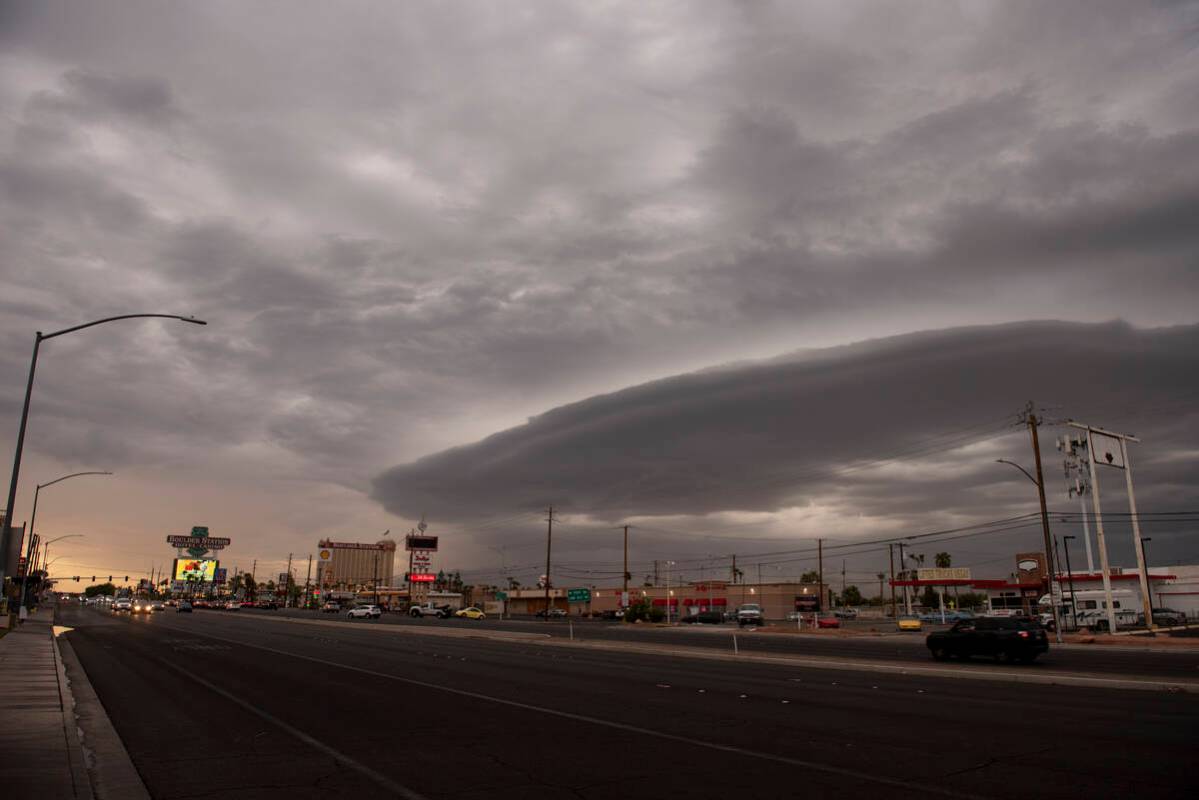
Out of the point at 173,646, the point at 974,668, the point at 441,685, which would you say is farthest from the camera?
the point at 173,646

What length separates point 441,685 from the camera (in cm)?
2023

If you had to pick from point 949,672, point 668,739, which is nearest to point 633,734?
point 668,739

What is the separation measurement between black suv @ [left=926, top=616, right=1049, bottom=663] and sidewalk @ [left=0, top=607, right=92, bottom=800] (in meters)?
27.9

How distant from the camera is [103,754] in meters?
11.1

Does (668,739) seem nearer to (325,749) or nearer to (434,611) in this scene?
(325,749)

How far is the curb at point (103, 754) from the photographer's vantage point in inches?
357

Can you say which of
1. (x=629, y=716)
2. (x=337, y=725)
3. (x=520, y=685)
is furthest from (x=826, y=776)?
Result: (x=520, y=685)

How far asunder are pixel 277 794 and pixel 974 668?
76.7ft

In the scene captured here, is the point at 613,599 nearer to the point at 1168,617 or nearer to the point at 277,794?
the point at 1168,617

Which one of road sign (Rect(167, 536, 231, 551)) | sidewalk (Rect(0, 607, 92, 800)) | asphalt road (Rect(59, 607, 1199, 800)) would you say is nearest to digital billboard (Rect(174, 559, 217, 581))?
road sign (Rect(167, 536, 231, 551))

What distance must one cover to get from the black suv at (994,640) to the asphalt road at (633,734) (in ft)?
24.8

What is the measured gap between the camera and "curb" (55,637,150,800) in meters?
9.07

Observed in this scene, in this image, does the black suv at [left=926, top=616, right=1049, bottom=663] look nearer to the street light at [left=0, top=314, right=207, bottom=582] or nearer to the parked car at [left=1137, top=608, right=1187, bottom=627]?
the street light at [left=0, top=314, right=207, bottom=582]

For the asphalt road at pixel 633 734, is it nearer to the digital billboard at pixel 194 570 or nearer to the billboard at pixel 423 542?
the billboard at pixel 423 542
